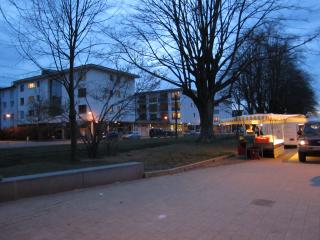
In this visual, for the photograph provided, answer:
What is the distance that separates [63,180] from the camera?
445 inches

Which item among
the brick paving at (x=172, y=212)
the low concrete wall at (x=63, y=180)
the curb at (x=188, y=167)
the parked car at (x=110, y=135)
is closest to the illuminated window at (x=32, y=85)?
the parked car at (x=110, y=135)

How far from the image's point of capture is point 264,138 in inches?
959

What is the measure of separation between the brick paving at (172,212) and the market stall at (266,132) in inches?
450

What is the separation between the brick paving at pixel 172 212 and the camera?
270 inches

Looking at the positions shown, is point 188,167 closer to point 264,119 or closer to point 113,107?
Result: point 113,107

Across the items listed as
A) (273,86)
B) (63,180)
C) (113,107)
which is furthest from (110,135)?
(273,86)

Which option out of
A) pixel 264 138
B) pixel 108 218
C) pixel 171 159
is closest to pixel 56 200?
pixel 108 218

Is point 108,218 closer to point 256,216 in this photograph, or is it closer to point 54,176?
point 256,216

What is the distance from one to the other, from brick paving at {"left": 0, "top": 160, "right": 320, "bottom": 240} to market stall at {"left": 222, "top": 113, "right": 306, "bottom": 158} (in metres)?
11.4

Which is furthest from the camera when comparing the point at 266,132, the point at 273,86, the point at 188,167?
the point at 273,86

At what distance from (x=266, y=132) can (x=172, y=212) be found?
29.0 meters

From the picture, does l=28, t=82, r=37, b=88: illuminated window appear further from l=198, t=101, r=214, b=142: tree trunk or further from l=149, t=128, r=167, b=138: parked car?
l=198, t=101, r=214, b=142: tree trunk

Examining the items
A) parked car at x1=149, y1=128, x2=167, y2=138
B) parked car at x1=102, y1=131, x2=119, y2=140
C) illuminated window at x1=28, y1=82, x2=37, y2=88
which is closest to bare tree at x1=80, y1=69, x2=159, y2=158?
parked car at x1=102, y1=131, x2=119, y2=140

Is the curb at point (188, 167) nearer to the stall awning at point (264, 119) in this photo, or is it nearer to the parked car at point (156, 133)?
the stall awning at point (264, 119)
